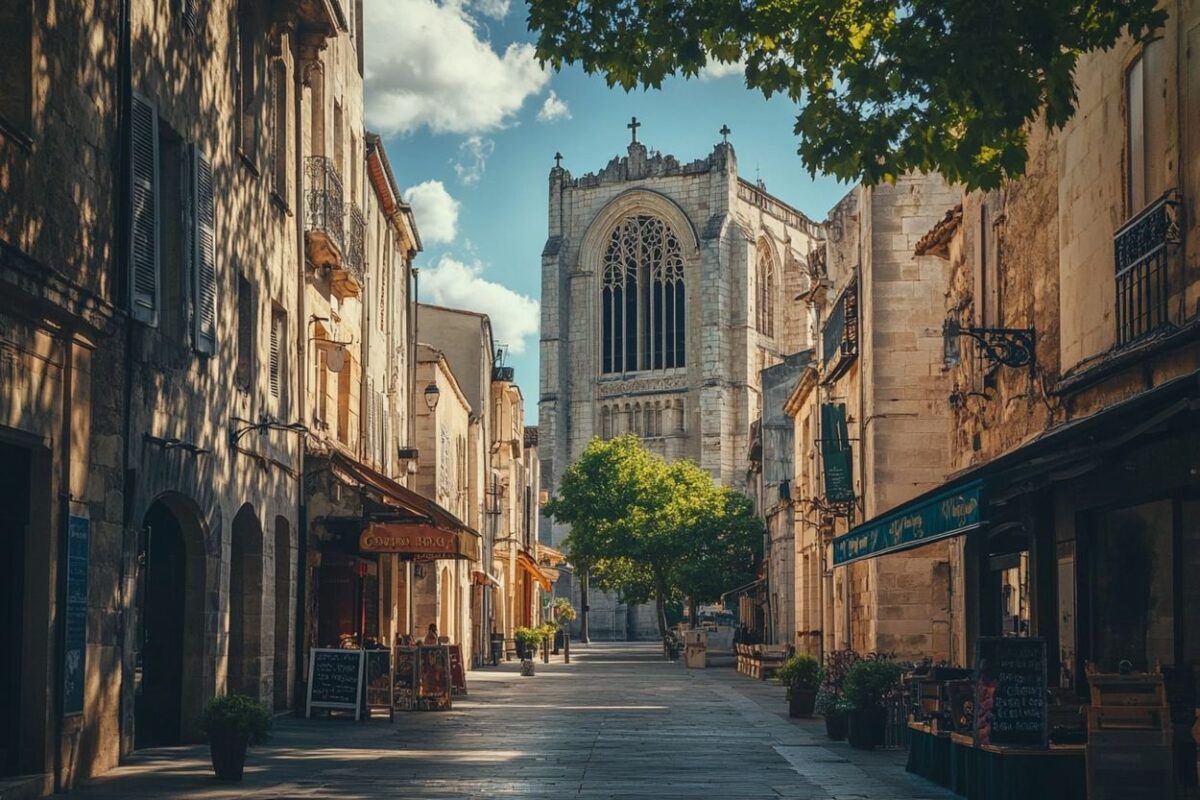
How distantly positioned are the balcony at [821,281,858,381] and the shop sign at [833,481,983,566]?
45.6 ft

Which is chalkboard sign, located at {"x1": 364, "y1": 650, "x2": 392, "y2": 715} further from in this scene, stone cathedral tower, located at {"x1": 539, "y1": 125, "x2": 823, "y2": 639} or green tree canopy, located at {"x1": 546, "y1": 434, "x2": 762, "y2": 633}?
stone cathedral tower, located at {"x1": 539, "y1": 125, "x2": 823, "y2": 639}

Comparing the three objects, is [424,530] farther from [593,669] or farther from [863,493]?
[593,669]

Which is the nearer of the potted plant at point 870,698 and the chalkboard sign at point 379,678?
the potted plant at point 870,698

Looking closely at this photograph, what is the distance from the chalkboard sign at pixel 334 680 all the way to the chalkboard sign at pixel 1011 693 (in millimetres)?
11296

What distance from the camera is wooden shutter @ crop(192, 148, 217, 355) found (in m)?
17.6

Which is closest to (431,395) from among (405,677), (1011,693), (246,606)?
(405,677)

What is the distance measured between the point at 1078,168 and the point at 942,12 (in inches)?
207

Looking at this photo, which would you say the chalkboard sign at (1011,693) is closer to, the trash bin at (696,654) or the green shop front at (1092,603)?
the green shop front at (1092,603)

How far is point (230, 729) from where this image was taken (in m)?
14.6

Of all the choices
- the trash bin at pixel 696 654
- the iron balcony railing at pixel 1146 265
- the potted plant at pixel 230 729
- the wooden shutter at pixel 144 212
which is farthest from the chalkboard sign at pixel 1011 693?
the trash bin at pixel 696 654

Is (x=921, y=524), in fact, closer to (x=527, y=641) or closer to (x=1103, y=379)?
(x=1103, y=379)

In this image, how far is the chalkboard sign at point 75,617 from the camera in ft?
44.9

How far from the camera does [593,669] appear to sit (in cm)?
5119

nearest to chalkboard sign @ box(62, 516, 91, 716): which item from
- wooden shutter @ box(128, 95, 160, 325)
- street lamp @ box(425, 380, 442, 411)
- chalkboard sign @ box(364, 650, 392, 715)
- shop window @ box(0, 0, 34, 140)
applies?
wooden shutter @ box(128, 95, 160, 325)
